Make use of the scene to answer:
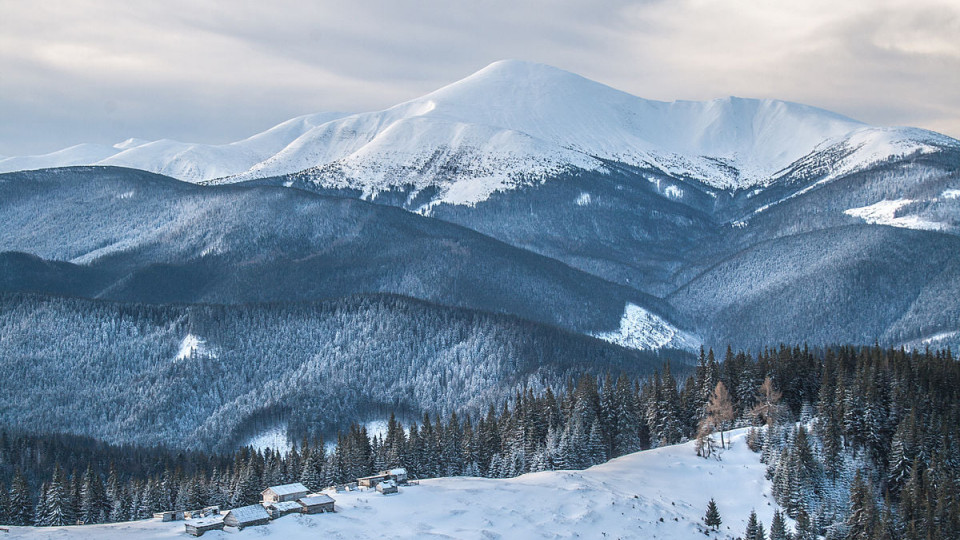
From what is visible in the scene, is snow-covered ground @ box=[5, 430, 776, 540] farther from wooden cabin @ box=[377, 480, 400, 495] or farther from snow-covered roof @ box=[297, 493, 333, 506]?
snow-covered roof @ box=[297, 493, 333, 506]

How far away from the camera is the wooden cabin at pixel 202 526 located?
3738 inches

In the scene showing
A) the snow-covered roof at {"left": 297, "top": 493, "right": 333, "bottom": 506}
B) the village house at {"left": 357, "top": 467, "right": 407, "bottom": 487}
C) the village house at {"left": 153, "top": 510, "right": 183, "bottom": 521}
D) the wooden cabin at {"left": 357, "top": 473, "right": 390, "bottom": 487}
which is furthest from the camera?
the village house at {"left": 357, "top": 467, "right": 407, "bottom": 487}

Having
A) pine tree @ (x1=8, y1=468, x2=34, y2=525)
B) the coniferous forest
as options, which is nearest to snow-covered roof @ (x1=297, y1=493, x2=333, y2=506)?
the coniferous forest

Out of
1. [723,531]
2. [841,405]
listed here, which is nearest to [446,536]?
[723,531]

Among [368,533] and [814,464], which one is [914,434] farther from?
[368,533]

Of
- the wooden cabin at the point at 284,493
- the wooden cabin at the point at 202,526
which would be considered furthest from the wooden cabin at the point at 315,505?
the wooden cabin at the point at 202,526

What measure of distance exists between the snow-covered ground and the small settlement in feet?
4.18

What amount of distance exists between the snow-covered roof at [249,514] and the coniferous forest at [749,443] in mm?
26786

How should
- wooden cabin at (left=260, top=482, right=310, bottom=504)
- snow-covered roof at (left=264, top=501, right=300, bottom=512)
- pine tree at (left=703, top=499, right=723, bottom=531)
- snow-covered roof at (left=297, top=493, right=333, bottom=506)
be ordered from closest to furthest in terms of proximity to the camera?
snow-covered roof at (left=264, top=501, right=300, bottom=512) → snow-covered roof at (left=297, top=493, right=333, bottom=506) → wooden cabin at (left=260, top=482, right=310, bottom=504) → pine tree at (left=703, top=499, right=723, bottom=531)

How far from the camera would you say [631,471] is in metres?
125

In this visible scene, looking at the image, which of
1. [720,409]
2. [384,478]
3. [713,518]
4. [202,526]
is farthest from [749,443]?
[202,526]

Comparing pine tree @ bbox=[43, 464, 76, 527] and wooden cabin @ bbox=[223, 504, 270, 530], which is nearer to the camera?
wooden cabin @ bbox=[223, 504, 270, 530]

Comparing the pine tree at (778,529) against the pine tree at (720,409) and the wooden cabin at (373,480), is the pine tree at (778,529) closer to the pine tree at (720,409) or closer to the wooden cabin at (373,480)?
the pine tree at (720,409)

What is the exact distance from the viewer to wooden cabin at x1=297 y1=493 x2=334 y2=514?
10350cm
